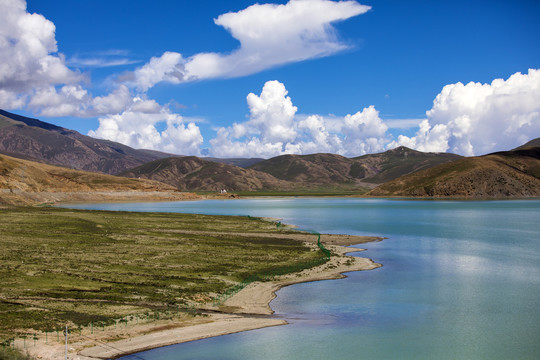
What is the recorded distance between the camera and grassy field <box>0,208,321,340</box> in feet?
120

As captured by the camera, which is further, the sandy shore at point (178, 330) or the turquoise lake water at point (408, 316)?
the turquoise lake water at point (408, 316)

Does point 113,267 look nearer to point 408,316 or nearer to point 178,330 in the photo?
point 178,330

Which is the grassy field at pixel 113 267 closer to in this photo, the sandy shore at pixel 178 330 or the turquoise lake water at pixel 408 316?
the sandy shore at pixel 178 330

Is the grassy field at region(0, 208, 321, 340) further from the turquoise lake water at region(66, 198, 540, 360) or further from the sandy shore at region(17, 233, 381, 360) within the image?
the turquoise lake water at region(66, 198, 540, 360)

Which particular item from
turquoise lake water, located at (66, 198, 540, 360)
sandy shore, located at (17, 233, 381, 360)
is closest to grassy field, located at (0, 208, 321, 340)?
sandy shore, located at (17, 233, 381, 360)

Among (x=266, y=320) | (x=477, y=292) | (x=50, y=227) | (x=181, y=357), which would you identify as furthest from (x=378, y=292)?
(x=50, y=227)

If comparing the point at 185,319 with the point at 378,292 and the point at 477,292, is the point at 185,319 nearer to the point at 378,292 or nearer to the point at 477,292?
the point at 378,292

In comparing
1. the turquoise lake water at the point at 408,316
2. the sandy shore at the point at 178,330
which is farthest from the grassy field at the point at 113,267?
the turquoise lake water at the point at 408,316

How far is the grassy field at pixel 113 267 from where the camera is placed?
3662cm

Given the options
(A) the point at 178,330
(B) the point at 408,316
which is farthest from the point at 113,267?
(B) the point at 408,316

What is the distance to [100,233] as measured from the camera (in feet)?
269

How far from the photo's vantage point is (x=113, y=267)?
5231cm

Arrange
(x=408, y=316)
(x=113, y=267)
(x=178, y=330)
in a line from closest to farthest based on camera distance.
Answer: (x=178, y=330), (x=408, y=316), (x=113, y=267)

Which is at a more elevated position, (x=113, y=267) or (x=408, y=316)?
(x=113, y=267)
